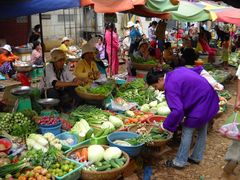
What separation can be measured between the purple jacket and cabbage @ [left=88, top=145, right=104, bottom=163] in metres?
1.07

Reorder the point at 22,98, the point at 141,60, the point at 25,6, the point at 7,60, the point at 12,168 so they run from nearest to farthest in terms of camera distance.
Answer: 1. the point at 12,168
2. the point at 25,6
3. the point at 22,98
4. the point at 141,60
5. the point at 7,60

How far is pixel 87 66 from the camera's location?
21.8ft

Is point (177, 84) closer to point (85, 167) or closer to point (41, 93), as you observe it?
point (85, 167)

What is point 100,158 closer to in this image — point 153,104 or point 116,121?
point 116,121

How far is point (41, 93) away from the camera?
5.92m

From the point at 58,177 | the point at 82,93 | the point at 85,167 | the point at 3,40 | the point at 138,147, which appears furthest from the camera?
the point at 3,40

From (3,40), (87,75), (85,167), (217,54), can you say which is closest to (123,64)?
(217,54)

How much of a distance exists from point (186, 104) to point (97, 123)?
4.92 ft

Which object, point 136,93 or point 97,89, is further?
point 136,93

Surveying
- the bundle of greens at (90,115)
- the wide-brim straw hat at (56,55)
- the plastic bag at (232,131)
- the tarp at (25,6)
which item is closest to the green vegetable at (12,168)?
the bundle of greens at (90,115)

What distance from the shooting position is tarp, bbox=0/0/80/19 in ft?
14.1

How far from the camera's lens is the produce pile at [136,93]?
6555 millimetres

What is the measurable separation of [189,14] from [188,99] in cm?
489

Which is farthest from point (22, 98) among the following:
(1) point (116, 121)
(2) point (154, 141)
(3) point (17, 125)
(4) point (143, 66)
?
(4) point (143, 66)
